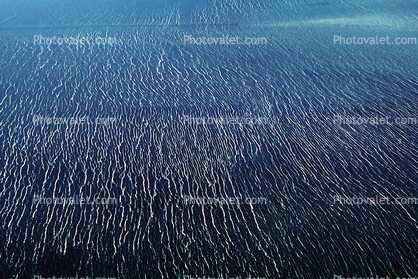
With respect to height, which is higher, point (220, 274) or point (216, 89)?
point (216, 89)

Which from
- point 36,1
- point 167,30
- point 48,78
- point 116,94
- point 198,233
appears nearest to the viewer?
point 198,233

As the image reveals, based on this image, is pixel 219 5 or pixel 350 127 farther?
pixel 219 5

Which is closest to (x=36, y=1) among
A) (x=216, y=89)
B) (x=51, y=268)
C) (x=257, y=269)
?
(x=216, y=89)

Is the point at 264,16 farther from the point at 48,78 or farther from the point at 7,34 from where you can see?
the point at 7,34

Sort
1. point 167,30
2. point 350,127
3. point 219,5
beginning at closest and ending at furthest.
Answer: point 350,127 → point 167,30 → point 219,5

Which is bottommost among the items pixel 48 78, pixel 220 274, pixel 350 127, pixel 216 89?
pixel 220 274

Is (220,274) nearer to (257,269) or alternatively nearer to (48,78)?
(257,269)
